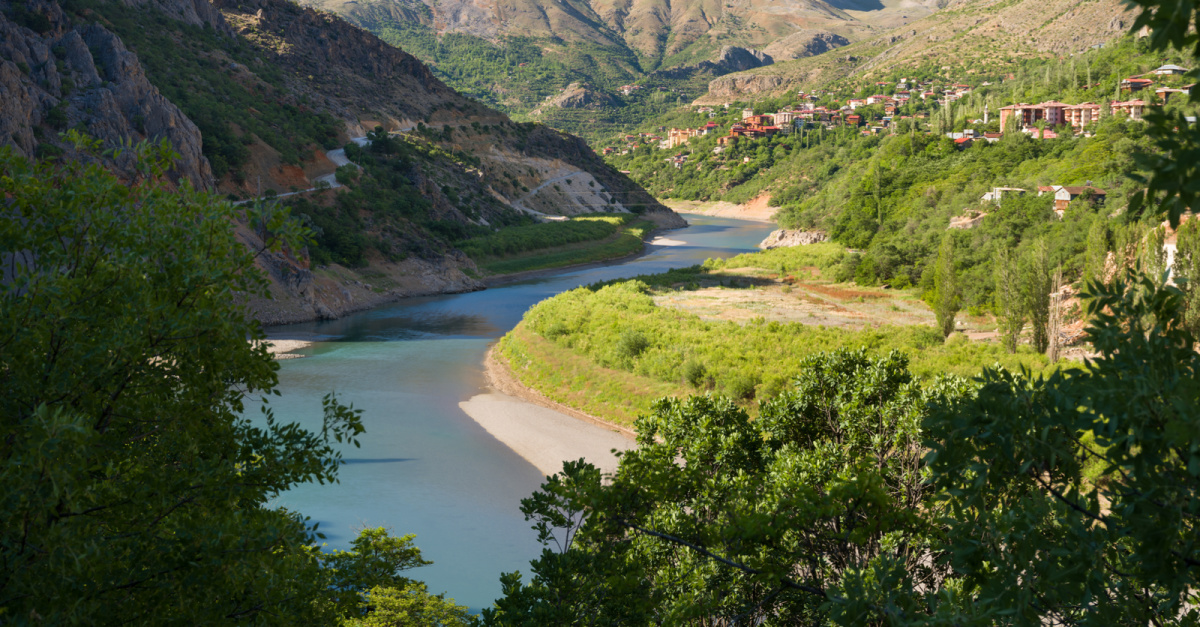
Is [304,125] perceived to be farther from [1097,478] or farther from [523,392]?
[1097,478]

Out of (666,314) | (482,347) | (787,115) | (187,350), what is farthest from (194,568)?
(787,115)

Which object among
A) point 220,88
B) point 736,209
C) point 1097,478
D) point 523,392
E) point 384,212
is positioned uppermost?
point 220,88

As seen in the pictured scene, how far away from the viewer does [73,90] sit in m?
48.2

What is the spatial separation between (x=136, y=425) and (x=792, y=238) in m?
75.8

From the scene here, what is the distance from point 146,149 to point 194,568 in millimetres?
3969

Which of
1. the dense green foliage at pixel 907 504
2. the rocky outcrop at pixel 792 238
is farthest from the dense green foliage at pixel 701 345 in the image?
the rocky outcrop at pixel 792 238

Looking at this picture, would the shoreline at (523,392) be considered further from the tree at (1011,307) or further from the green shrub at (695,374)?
the tree at (1011,307)

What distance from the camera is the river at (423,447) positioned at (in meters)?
19.5

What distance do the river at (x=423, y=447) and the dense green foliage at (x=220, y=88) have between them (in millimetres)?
19295

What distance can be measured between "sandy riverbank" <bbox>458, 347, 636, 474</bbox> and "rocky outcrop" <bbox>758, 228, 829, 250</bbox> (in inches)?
1865

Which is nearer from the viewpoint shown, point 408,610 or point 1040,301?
point 408,610

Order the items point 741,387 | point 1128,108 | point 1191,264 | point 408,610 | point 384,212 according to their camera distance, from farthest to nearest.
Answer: point 384,212, point 1128,108, point 1191,264, point 741,387, point 408,610

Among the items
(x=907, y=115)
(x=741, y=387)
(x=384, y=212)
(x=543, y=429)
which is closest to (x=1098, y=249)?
(x=741, y=387)

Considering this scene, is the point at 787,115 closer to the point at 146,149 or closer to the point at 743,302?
the point at 743,302
